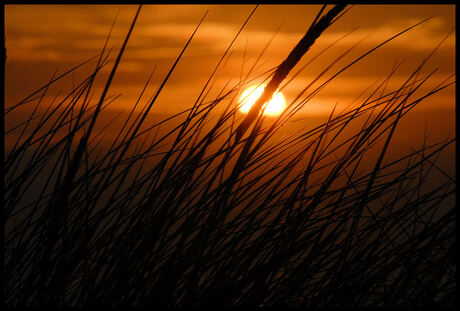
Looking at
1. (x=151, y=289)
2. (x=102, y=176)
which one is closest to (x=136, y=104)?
(x=102, y=176)

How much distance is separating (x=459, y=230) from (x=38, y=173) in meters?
0.96

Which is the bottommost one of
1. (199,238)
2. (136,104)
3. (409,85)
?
(199,238)

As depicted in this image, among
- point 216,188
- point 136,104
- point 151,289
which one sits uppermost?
point 136,104

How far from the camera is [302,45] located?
0.94 m

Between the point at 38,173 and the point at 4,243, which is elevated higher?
the point at 38,173

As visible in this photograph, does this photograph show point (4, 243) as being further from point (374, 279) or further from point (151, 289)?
point (374, 279)

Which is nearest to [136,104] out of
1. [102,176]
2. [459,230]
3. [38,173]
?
[102,176]

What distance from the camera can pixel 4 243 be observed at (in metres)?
1.23

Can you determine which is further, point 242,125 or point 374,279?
point 374,279

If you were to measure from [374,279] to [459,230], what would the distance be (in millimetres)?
217
